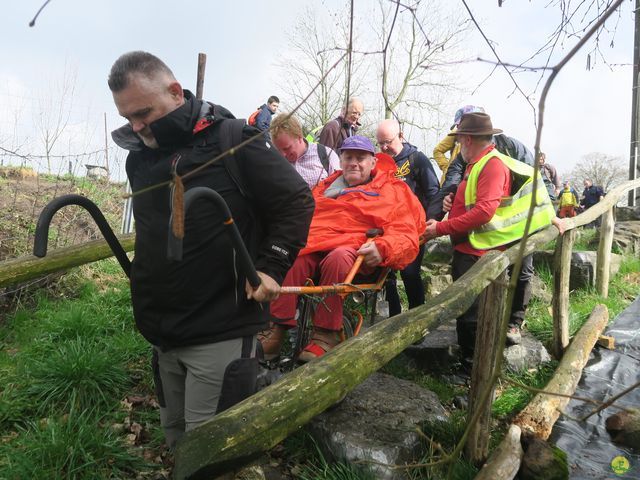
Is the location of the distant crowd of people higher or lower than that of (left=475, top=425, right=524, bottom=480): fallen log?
higher

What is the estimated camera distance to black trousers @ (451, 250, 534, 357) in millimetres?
3961

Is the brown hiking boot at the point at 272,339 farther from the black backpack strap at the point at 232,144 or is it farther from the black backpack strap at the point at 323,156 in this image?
the black backpack strap at the point at 232,144

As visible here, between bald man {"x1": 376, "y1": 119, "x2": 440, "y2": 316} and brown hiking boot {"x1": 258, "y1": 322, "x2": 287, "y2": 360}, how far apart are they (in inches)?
54.9

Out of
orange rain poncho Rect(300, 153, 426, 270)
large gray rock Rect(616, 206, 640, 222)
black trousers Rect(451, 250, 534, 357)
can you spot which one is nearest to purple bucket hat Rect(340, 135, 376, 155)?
orange rain poncho Rect(300, 153, 426, 270)

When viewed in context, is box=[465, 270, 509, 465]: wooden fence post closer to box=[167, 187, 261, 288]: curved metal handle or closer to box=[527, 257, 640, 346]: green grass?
box=[167, 187, 261, 288]: curved metal handle

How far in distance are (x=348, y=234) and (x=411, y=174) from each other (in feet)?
4.90

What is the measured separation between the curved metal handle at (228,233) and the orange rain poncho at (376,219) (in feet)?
5.16

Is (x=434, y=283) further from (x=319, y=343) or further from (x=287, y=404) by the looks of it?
(x=287, y=404)

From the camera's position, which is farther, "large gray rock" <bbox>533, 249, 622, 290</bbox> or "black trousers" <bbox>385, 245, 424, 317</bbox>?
"large gray rock" <bbox>533, 249, 622, 290</bbox>

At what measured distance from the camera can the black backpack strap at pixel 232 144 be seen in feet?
6.62

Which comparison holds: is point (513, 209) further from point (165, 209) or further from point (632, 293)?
point (632, 293)

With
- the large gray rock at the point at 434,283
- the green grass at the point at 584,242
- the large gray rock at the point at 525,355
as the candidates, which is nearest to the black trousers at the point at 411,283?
the large gray rock at the point at 525,355

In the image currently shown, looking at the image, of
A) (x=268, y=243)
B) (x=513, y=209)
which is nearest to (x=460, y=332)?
(x=513, y=209)

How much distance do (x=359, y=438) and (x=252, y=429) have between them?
1.55m
